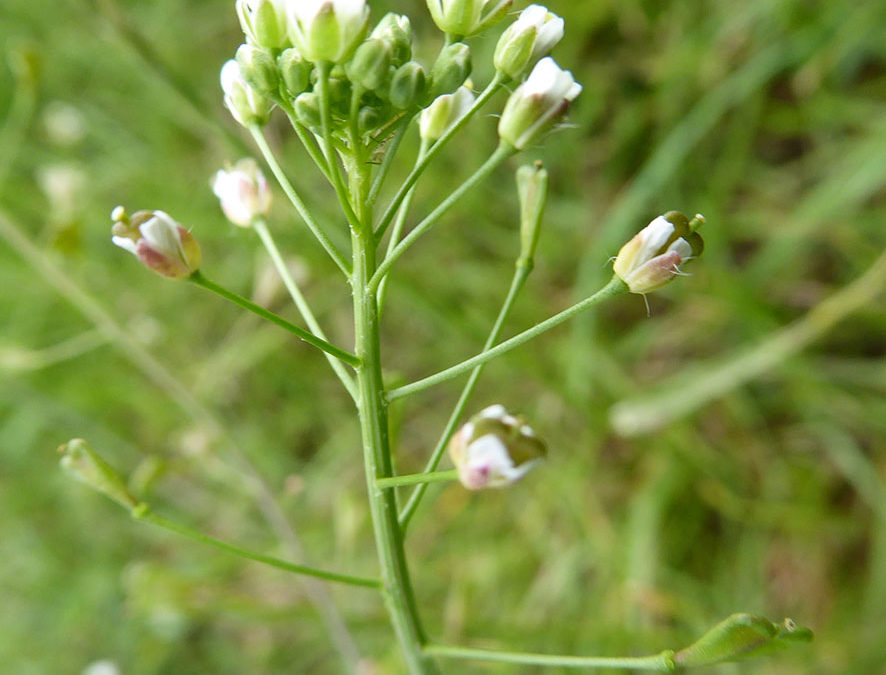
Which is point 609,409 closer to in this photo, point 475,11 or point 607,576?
point 607,576

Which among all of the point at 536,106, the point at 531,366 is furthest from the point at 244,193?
the point at 531,366

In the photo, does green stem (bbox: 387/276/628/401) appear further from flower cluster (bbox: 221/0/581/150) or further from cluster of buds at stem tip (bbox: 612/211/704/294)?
flower cluster (bbox: 221/0/581/150)

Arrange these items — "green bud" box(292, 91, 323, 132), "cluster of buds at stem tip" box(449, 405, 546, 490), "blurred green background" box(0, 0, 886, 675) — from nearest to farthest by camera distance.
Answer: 1. "cluster of buds at stem tip" box(449, 405, 546, 490)
2. "green bud" box(292, 91, 323, 132)
3. "blurred green background" box(0, 0, 886, 675)

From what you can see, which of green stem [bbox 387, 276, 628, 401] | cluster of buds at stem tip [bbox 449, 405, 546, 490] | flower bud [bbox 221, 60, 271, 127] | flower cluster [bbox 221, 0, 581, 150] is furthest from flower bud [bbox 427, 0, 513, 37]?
cluster of buds at stem tip [bbox 449, 405, 546, 490]

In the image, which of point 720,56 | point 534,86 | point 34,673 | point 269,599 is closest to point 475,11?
point 534,86

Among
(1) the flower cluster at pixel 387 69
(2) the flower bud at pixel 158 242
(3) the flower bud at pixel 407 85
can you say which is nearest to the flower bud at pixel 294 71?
(1) the flower cluster at pixel 387 69

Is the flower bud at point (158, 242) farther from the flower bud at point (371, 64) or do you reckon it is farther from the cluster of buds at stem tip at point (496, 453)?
the cluster of buds at stem tip at point (496, 453)
